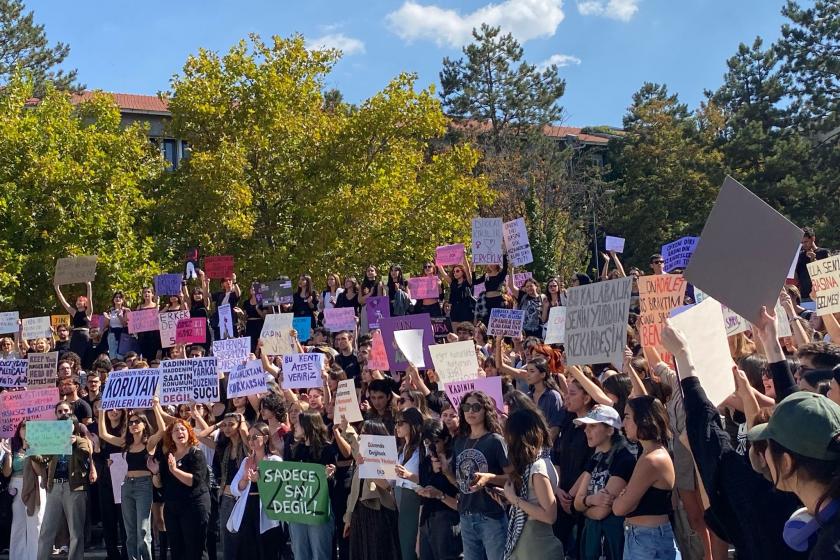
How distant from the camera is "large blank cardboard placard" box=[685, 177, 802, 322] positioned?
441cm

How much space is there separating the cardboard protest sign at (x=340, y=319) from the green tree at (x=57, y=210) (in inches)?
543

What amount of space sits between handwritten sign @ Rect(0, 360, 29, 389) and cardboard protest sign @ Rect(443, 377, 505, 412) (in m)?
8.22

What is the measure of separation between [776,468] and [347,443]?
632 cm

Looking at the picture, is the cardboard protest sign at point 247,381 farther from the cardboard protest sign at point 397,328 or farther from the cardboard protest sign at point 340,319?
the cardboard protest sign at point 340,319

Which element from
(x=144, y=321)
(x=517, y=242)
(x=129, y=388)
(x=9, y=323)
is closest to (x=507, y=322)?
(x=517, y=242)

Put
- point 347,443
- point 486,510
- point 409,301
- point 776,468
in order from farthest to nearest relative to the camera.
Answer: point 409,301, point 347,443, point 486,510, point 776,468

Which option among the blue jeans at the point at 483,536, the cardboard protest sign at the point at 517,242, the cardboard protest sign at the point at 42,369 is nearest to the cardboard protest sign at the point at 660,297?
the blue jeans at the point at 483,536

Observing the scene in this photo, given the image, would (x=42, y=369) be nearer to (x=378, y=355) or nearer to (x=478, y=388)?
(x=378, y=355)

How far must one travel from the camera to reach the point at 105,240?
28.8 meters

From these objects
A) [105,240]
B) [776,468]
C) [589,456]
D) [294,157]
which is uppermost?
[294,157]

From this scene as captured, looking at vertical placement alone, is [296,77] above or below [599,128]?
below

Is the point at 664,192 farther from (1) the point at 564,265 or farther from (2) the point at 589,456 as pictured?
(2) the point at 589,456

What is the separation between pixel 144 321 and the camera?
16.7 meters

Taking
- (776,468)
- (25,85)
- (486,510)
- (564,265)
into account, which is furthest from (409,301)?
(564,265)
